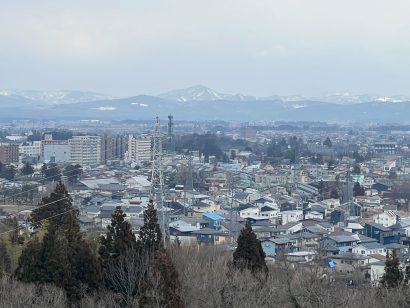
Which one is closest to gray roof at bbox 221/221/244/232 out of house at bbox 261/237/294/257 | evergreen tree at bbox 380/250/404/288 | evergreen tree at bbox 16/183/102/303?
house at bbox 261/237/294/257

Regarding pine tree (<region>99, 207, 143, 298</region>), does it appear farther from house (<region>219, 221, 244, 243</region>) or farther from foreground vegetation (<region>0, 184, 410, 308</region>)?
house (<region>219, 221, 244, 243</region>)

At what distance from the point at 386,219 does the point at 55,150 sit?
1431 centimetres

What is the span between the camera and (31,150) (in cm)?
2633

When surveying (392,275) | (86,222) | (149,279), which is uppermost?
(149,279)

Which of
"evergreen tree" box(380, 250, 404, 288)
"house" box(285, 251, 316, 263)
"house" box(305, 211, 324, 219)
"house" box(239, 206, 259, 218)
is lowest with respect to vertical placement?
"house" box(305, 211, 324, 219)

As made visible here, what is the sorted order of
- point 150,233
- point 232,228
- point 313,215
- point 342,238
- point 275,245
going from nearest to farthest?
point 150,233
point 275,245
point 342,238
point 232,228
point 313,215

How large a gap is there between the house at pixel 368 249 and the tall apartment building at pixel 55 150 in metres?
15.3

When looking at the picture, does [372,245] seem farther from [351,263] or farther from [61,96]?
[61,96]

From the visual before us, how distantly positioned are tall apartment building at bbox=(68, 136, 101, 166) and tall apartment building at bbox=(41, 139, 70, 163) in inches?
9.2

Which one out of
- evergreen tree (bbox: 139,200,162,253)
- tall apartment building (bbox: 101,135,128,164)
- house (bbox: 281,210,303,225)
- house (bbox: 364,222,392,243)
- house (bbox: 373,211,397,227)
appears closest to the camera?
evergreen tree (bbox: 139,200,162,253)

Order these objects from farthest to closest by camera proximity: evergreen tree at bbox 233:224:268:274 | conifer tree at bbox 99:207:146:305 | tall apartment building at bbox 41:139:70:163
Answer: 1. tall apartment building at bbox 41:139:70:163
2. evergreen tree at bbox 233:224:268:274
3. conifer tree at bbox 99:207:146:305

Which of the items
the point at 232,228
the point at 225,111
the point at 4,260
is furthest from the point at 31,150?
the point at 225,111

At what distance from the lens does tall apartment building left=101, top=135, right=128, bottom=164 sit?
25.4 m

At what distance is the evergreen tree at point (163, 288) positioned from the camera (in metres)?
4.79
